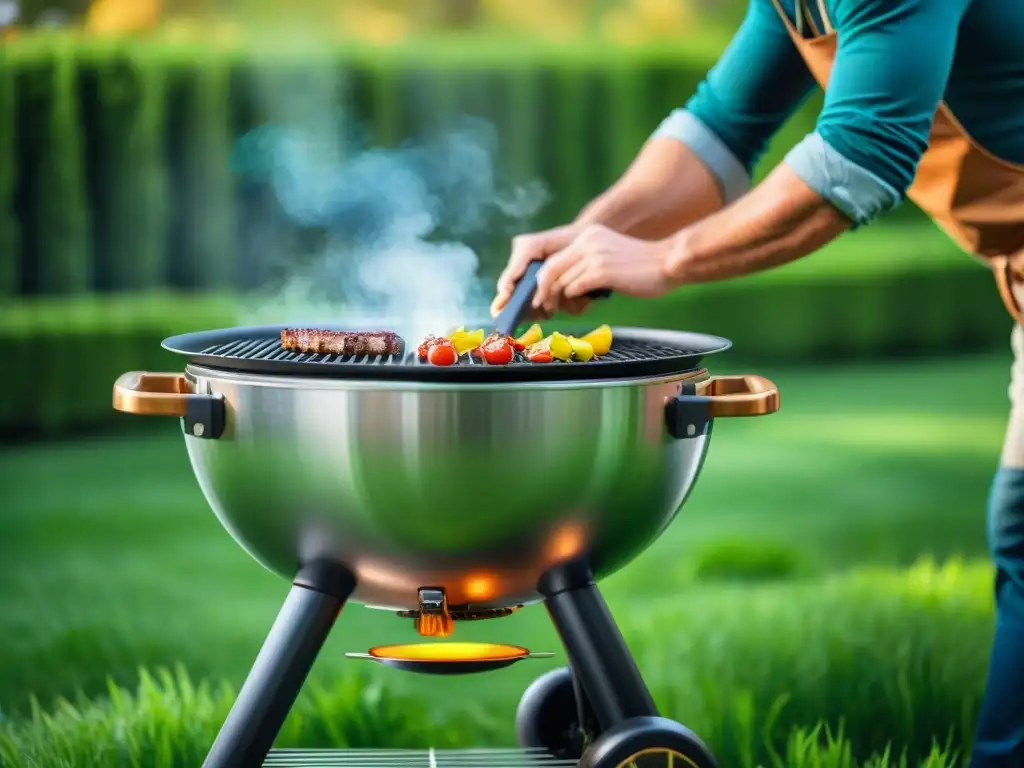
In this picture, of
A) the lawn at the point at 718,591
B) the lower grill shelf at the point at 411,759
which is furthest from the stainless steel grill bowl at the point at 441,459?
the lawn at the point at 718,591

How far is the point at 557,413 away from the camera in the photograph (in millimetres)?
1429

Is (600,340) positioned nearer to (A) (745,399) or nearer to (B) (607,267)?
(B) (607,267)

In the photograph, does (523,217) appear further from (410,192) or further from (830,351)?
(830,351)

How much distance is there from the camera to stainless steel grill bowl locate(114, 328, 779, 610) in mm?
1405

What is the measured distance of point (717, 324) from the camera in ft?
18.4

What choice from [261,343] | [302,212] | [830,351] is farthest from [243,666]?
[830,351]

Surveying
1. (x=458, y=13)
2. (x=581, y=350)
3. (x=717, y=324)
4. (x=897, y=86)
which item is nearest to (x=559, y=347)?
(x=581, y=350)

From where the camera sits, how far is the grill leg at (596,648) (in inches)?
60.3

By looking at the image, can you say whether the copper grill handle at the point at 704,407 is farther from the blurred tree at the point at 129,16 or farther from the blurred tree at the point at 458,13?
the blurred tree at the point at 129,16

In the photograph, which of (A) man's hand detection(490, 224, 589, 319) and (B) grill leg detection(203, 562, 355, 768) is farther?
(A) man's hand detection(490, 224, 589, 319)

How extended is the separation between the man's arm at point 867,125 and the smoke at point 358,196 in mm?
3718

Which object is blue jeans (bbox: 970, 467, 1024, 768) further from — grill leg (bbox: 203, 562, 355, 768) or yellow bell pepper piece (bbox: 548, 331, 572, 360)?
grill leg (bbox: 203, 562, 355, 768)

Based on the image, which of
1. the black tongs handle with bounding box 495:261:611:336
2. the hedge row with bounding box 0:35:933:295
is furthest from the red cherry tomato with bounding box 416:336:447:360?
the hedge row with bounding box 0:35:933:295

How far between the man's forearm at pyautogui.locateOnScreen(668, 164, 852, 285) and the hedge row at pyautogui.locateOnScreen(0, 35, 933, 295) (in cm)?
395
